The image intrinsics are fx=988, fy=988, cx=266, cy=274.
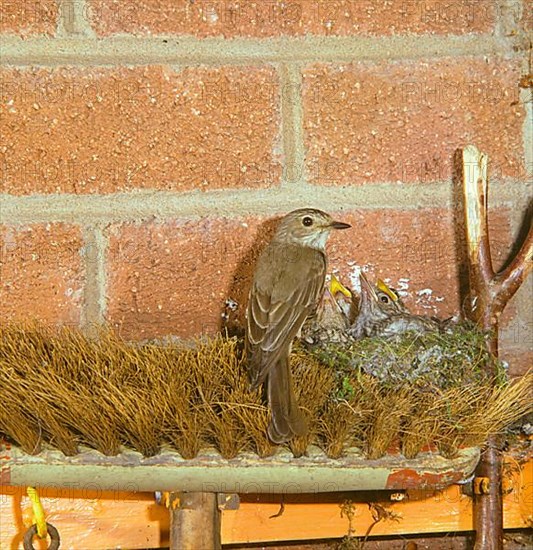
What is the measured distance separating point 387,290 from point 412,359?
22 cm

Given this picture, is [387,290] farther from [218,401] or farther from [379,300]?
[218,401]

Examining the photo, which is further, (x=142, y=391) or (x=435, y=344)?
(x=435, y=344)

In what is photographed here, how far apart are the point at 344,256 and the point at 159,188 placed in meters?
0.32

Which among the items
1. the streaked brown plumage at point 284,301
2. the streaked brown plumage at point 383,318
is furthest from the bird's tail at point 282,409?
the streaked brown plumage at point 383,318

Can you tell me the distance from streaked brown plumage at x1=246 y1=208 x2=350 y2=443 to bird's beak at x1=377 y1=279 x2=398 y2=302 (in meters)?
0.11

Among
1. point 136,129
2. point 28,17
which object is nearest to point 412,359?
point 136,129

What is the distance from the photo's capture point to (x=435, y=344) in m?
1.38

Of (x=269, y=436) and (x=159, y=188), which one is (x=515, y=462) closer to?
(x=269, y=436)

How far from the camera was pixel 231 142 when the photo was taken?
161 centimetres

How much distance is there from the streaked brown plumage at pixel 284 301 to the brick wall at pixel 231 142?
4.0 inches

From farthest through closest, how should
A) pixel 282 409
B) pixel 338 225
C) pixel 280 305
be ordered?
pixel 338 225, pixel 280 305, pixel 282 409

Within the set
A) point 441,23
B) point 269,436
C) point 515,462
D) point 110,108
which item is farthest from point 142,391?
point 441,23

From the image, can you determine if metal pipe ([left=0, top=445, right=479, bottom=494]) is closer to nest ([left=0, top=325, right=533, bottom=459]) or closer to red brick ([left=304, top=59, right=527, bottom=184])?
nest ([left=0, top=325, right=533, bottom=459])

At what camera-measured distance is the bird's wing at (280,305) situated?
1323 mm
